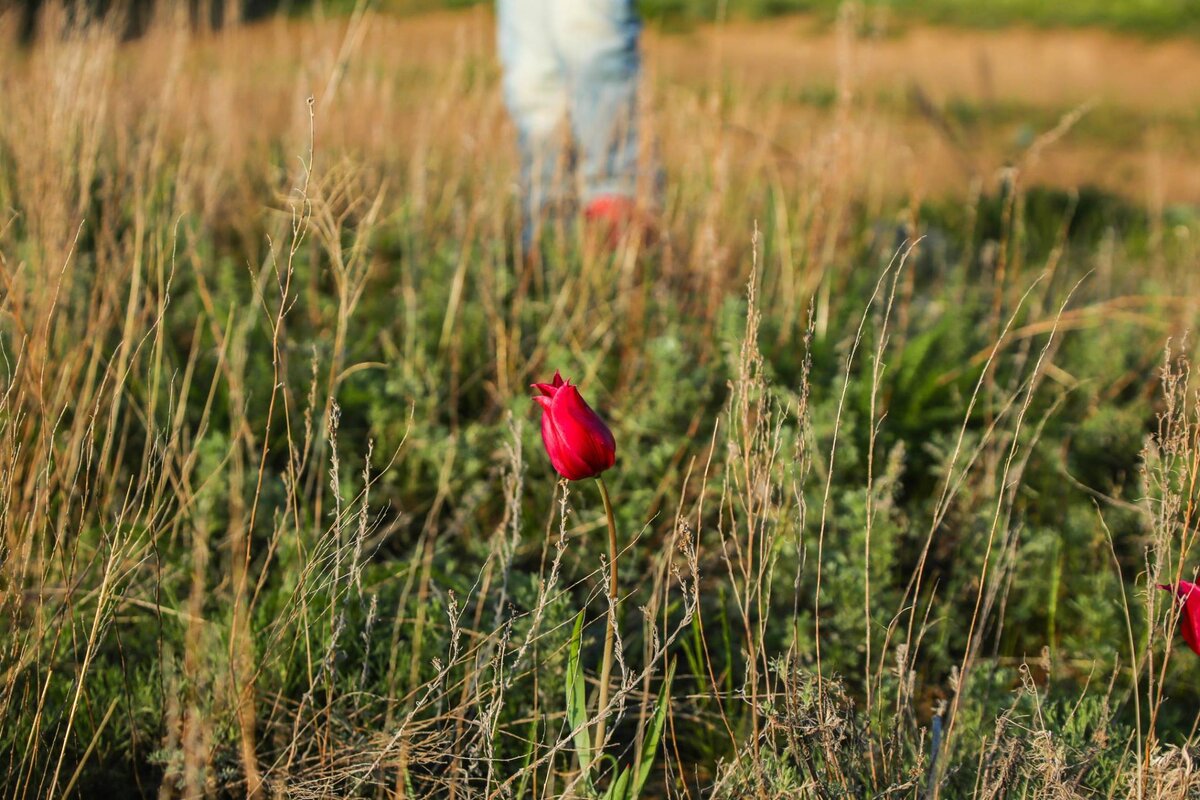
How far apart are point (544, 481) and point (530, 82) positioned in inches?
55.9

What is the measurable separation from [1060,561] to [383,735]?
1.33 m

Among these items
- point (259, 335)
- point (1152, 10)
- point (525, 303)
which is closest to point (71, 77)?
point (259, 335)

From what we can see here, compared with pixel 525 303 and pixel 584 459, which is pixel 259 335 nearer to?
pixel 525 303

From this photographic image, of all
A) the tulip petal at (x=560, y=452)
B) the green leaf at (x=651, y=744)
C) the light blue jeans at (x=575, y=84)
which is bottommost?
the green leaf at (x=651, y=744)

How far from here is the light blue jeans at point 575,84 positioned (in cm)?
299

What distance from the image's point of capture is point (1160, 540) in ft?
4.18

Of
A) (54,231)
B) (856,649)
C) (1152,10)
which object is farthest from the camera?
(1152,10)

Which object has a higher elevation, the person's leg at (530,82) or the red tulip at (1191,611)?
the person's leg at (530,82)

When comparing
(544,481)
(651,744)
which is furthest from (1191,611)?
(544,481)

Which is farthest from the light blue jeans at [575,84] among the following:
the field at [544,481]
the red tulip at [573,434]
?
the red tulip at [573,434]

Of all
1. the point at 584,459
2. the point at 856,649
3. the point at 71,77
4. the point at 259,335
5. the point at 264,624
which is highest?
the point at 71,77

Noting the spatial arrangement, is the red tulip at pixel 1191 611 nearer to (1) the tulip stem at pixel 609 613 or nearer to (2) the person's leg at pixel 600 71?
(1) the tulip stem at pixel 609 613

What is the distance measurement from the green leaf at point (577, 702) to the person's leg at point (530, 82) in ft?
5.93

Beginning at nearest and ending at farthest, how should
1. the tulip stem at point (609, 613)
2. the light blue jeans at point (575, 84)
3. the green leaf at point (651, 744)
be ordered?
the tulip stem at point (609, 613), the green leaf at point (651, 744), the light blue jeans at point (575, 84)
